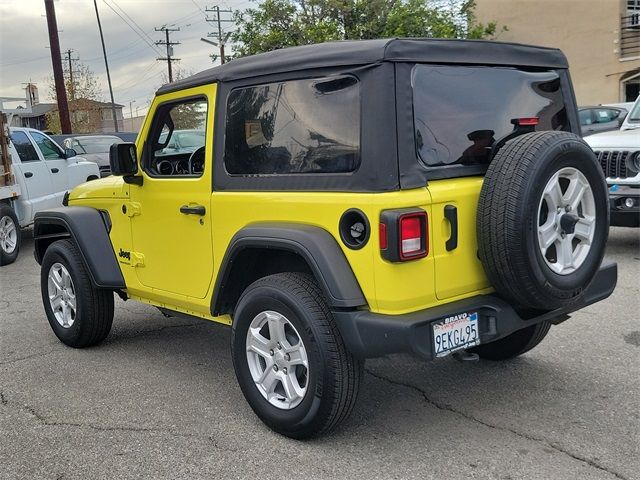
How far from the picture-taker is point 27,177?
9984mm

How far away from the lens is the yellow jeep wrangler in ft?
9.73

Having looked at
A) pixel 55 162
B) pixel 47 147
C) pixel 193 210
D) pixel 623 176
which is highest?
pixel 47 147

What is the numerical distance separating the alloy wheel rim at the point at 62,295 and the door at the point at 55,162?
234 inches

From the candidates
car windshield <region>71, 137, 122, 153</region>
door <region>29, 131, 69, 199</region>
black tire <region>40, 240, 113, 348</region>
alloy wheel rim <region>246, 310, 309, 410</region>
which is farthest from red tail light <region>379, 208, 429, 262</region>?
car windshield <region>71, 137, 122, 153</region>

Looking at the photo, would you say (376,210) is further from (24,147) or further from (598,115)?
(598,115)

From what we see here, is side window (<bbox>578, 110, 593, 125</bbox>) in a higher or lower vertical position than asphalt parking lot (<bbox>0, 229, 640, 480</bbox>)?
higher

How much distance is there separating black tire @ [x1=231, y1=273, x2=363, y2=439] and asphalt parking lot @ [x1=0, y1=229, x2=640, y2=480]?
0.51ft

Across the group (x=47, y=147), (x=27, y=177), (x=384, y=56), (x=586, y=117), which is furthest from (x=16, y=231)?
(x=586, y=117)

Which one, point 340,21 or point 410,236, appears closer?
point 410,236

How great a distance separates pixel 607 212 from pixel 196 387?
2.65m

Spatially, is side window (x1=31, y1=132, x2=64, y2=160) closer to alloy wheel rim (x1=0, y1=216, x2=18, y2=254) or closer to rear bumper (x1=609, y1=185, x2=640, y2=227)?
alloy wheel rim (x1=0, y1=216, x2=18, y2=254)

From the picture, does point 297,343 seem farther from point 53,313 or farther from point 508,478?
point 53,313

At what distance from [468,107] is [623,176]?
4507 millimetres

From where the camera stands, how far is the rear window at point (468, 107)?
10.3 feet
